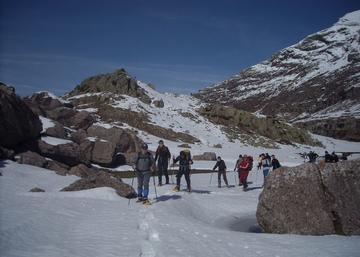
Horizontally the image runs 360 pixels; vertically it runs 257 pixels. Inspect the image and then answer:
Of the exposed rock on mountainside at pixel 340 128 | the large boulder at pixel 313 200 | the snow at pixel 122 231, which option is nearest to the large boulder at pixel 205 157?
the snow at pixel 122 231

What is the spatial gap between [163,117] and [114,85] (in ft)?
39.2

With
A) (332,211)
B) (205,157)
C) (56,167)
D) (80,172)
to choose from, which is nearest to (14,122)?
(56,167)

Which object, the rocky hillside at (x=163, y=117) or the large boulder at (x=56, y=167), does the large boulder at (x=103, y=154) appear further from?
the rocky hillside at (x=163, y=117)

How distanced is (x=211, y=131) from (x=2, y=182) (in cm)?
4039

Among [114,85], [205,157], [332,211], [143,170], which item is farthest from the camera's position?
[114,85]

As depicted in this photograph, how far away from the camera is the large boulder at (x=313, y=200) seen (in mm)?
10234

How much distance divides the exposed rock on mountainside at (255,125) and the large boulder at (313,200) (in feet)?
153

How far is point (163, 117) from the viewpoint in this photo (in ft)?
171

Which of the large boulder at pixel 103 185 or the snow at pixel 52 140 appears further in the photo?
the snow at pixel 52 140

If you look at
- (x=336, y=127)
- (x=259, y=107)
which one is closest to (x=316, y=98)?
(x=259, y=107)

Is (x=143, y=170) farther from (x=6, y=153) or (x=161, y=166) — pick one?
(x=6, y=153)

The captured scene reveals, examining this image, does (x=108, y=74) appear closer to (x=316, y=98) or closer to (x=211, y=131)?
(x=211, y=131)

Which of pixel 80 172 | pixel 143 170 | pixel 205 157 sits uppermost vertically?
pixel 205 157

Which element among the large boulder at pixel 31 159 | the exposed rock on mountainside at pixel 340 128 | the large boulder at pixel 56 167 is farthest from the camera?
the exposed rock on mountainside at pixel 340 128
